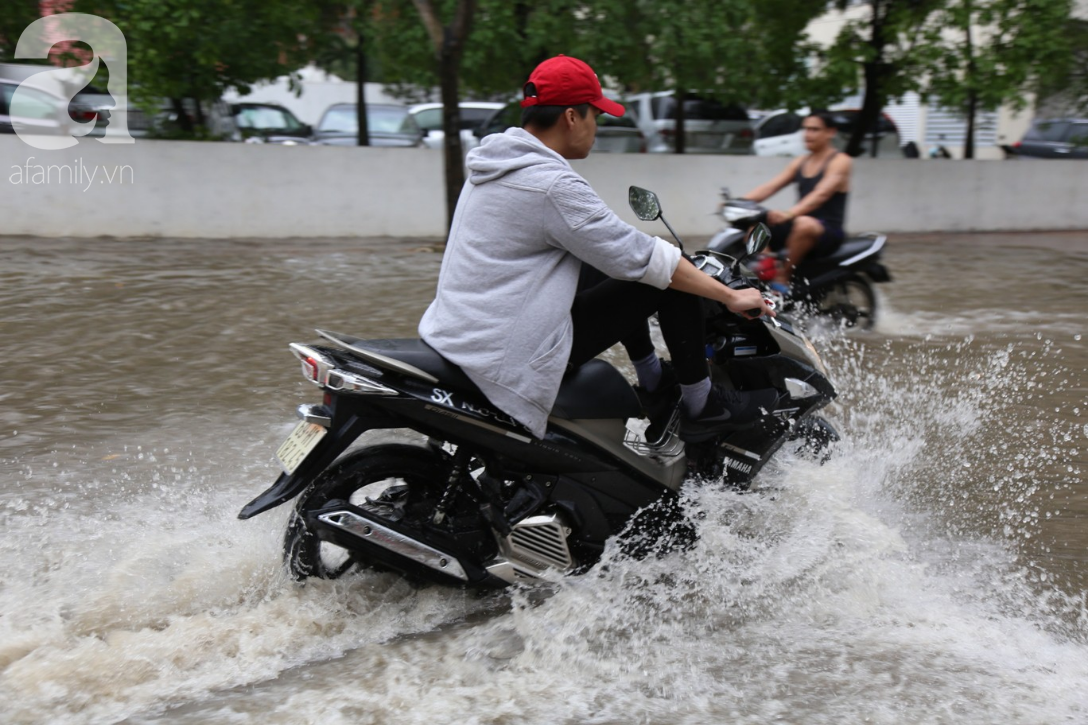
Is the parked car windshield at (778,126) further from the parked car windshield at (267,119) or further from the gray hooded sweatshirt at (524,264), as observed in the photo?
the gray hooded sweatshirt at (524,264)

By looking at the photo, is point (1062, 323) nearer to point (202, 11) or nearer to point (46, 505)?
point (46, 505)

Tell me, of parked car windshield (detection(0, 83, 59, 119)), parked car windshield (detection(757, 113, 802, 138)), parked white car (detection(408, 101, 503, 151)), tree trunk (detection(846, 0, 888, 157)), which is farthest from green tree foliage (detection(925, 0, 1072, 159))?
parked car windshield (detection(0, 83, 59, 119))

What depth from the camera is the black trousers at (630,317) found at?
359 cm

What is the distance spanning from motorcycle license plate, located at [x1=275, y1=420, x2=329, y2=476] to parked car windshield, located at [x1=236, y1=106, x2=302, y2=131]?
1663 centimetres

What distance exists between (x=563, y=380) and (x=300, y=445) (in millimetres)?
913

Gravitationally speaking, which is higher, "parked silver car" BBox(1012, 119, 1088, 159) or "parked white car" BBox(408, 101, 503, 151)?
"parked white car" BBox(408, 101, 503, 151)

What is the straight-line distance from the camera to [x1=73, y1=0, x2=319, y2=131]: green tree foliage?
12.5 m

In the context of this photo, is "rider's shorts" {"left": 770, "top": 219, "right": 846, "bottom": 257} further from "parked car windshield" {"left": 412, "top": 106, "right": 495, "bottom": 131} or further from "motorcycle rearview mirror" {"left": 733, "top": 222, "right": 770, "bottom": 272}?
"parked car windshield" {"left": 412, "top": 106, "right": 495, "bottom": 131}

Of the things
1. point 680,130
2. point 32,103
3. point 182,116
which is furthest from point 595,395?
point 680,130

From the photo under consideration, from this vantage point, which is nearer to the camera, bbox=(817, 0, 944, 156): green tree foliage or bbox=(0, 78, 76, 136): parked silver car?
bbox=(0, 78, 76, 136): parked silver car

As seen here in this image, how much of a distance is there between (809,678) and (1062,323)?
6.76m

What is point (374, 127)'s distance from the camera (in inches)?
774

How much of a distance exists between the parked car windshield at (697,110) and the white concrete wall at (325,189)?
13.3 feet

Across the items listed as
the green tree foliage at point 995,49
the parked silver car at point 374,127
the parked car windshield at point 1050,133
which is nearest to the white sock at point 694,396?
the green tree foliage at point 995,49
